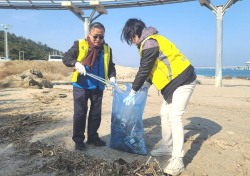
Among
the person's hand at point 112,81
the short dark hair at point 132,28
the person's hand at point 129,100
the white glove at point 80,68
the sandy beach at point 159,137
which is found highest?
the short dark hair at point 132,28

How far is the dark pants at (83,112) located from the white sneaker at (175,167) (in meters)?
1.25

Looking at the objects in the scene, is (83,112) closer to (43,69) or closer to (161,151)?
(161,151)

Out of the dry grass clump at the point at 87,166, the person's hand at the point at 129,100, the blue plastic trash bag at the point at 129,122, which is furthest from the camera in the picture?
the blue plastic trash bag at the point at 129,122

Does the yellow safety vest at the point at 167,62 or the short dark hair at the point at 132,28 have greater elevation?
the short dark hair at the point at 132,28

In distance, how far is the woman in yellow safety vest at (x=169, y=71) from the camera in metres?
3.29

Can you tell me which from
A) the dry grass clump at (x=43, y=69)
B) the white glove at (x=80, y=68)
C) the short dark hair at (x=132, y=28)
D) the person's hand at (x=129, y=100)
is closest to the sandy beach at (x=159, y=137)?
the person's hand at (x=129, y=100)

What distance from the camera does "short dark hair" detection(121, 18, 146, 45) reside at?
135 inches

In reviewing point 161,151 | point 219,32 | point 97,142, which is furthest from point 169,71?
point 219,32

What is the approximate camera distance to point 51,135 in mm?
4738

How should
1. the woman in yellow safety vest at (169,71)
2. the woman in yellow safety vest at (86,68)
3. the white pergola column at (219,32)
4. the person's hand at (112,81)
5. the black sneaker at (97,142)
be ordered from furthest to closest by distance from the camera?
the white pergola column at (219,32) < the black sneaker at (97,142) < the person's hand at (112,81) < the woman in yellow safety vest at (86,68) < the woman in yellow safety vest at (169,71)

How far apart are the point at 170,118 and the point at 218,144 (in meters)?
1.25

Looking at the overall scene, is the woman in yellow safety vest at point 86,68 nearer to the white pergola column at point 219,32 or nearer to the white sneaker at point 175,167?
the white sneaker at point 175,167

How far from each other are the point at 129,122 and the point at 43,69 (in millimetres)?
19361

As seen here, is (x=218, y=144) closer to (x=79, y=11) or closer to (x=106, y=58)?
(x=106, y=58)
